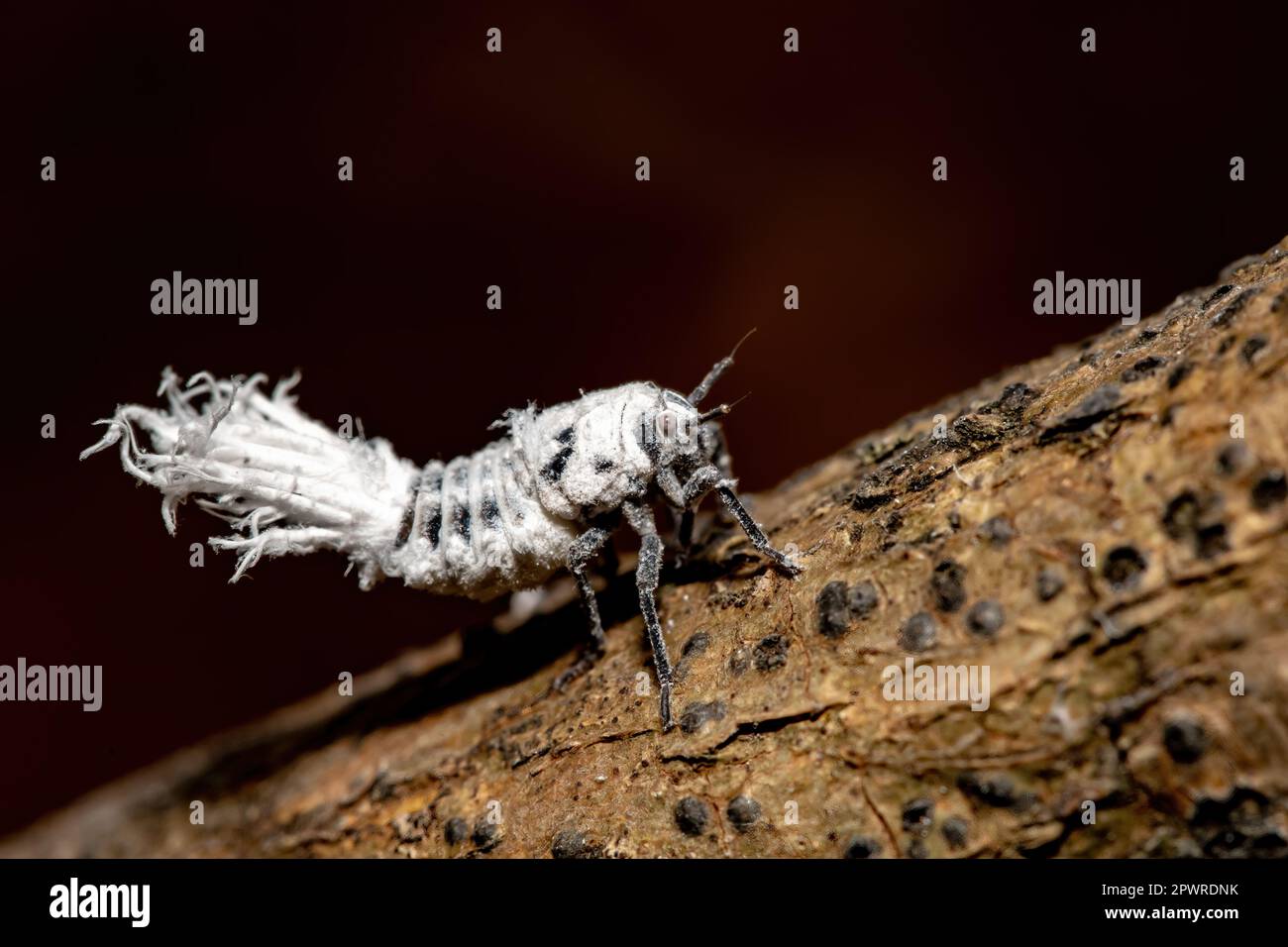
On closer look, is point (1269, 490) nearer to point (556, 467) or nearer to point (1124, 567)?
point (1124, 567)

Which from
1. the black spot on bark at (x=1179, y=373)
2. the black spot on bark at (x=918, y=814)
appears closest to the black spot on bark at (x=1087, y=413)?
the black spot on bark at (x=1179, y=373)

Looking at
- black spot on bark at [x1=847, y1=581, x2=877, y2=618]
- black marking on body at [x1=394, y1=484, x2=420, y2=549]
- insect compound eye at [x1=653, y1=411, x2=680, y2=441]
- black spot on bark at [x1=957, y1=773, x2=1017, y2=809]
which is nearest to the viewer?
black spot on bark at [x1=957, y1=773, x2=1017, y2=809]

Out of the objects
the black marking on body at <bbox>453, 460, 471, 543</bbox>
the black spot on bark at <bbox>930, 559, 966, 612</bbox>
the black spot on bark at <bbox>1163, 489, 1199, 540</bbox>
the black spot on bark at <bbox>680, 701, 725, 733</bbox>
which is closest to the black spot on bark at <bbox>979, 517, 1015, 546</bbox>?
the black spot on bark at <bbox>930, 559, 966, 612</bbox>

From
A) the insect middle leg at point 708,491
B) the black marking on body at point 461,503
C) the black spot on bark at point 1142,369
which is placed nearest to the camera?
the black spot on bark at point 1142,369

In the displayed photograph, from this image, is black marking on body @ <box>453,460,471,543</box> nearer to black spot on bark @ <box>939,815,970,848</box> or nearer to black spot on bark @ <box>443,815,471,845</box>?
black spot on bark @ <box>443,815,471,845</box>

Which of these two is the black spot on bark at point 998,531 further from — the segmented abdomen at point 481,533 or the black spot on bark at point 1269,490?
the segmented abdomen at point 481,533

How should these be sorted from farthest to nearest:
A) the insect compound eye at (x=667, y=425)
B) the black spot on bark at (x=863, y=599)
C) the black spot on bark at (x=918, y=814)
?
the insect compound eye at (x=667, y=425)
the black spot on bark at (x=863, y=599)
the black spot on bark at (x=918, y=814)
